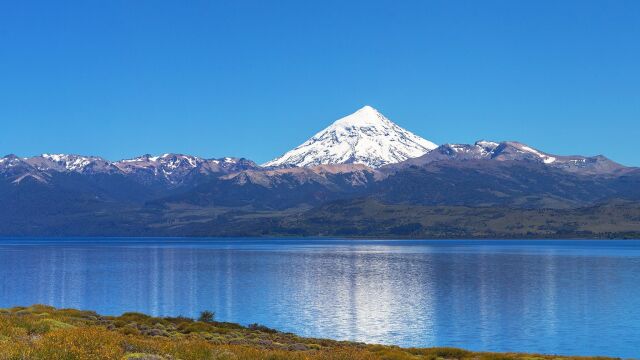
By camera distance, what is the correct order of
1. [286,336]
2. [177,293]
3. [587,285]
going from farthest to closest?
[587,285] < [177,293] < [286,336]

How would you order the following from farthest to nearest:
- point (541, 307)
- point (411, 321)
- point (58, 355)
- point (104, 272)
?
point (104, 272) → point (541, 307) → point (411, 321) → point (58, 355)

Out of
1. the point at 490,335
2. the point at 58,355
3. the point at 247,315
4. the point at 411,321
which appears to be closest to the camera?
the point at 58,355

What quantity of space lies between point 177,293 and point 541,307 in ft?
241

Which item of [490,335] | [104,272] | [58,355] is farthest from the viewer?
[104,272]

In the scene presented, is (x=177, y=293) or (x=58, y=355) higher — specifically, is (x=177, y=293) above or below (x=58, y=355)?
below

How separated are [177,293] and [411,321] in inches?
2411

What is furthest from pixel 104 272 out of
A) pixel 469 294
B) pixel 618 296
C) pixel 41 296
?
pixel 618 296

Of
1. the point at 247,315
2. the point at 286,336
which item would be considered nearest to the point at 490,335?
the point at 286,336

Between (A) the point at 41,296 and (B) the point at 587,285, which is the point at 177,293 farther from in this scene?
(B) the point at 587,285

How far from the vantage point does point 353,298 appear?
126 m

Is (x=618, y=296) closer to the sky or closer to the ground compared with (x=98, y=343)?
closer to the ground

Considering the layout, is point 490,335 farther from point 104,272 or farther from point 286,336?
point 104,272

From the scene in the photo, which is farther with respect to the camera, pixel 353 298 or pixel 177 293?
pixel 177 293

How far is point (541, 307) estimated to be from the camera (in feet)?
363
